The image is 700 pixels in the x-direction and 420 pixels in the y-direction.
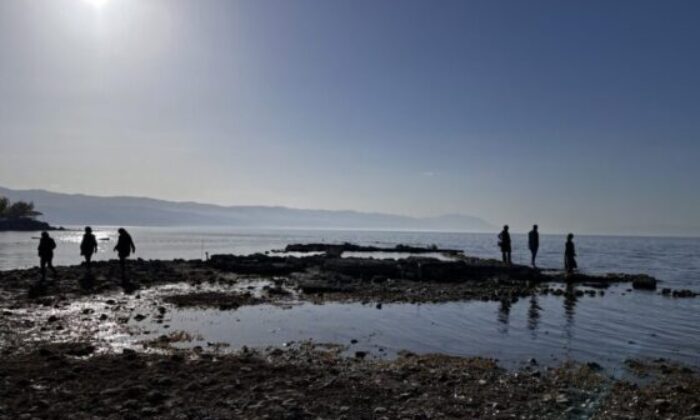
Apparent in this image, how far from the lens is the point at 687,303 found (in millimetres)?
29062

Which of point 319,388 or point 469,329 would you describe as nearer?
point 319,388

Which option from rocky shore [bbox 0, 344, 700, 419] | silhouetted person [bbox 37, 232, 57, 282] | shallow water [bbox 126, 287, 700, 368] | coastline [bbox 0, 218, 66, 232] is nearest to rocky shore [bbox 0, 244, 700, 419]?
rocky shore [bbox 0, 344, 700, 419]

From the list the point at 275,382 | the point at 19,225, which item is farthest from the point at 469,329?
the point at 19,225

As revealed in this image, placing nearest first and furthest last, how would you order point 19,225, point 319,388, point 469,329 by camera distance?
point 319,388, point 469,329, point 19,225

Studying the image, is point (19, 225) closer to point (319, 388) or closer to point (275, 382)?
point (275, 382)

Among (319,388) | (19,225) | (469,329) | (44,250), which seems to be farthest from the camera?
(19,225)

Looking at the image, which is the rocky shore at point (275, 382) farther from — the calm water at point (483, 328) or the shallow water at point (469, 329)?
the calm water at point (483, 328)

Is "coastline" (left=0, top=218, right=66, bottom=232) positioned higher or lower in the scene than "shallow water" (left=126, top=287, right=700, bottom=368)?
lower

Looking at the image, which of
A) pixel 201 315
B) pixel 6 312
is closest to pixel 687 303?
pixel 201 315

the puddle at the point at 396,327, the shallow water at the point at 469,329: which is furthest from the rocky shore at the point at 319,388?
the shallow water at the point at 469,329

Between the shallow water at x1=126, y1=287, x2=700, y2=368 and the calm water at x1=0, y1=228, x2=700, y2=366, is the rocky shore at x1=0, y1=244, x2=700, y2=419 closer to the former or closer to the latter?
the shallow water at x1=126, y1=287, x2=700, y2=368

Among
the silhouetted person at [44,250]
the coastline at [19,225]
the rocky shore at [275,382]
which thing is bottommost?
the coastline at [19,225]

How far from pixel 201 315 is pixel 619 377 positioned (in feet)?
47.8

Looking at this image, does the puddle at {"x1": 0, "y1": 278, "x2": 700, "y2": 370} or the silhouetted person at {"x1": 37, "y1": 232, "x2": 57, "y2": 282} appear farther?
the silhouetted person at {"x1": 37, "y1": 232, "x2": 57, "y2": 282}
